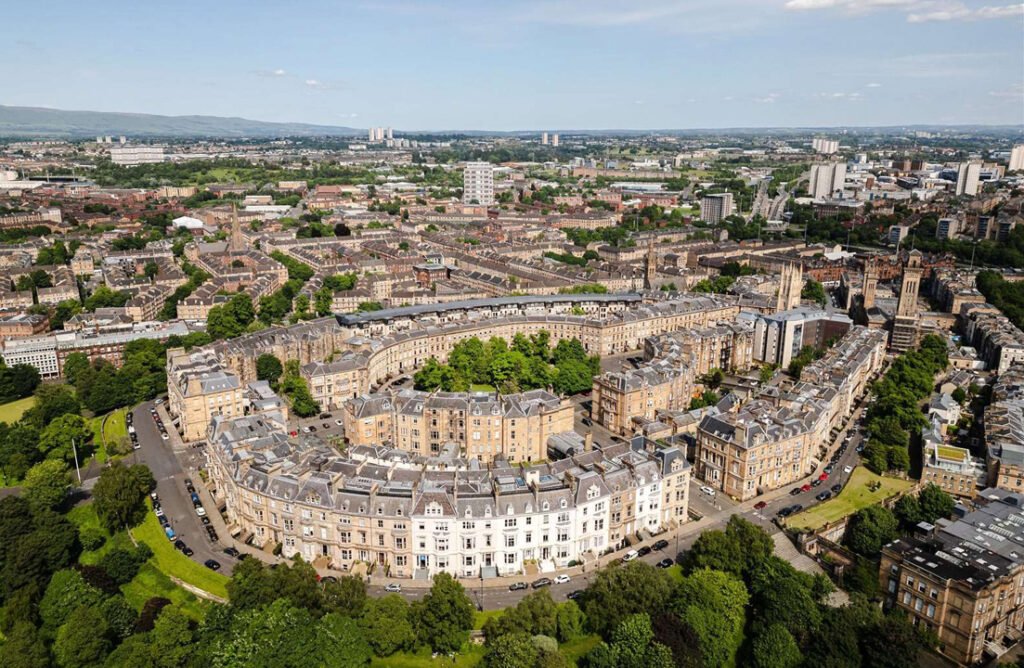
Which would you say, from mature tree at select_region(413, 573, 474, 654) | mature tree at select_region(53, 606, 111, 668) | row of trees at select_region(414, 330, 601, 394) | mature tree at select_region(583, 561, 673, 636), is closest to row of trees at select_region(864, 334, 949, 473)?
row of trees at select_region(414, 330, 601, 394)

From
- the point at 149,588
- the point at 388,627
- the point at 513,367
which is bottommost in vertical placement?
the point at 149,588

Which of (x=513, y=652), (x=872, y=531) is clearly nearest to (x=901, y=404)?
(x=872, y=531)

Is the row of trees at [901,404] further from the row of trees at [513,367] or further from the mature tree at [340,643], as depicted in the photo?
the mature tree at [340,643]

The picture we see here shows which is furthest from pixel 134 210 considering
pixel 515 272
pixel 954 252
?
pixel 954 252

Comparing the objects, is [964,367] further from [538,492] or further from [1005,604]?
[538,492]

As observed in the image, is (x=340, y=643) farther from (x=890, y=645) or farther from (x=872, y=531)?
(x=872, y=531)

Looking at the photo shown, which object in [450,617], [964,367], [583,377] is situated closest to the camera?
Result: [450,617]

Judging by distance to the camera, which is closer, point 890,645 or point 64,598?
point 890,645
